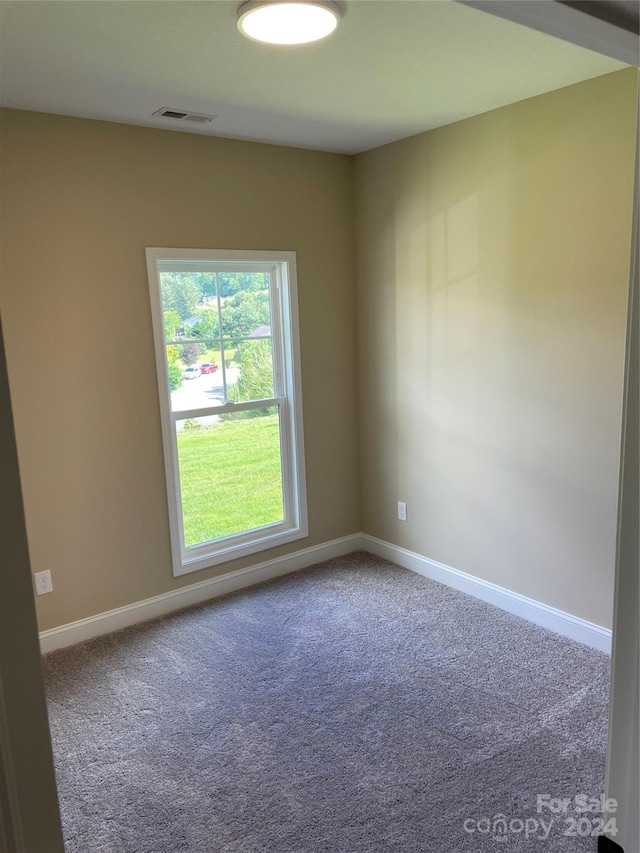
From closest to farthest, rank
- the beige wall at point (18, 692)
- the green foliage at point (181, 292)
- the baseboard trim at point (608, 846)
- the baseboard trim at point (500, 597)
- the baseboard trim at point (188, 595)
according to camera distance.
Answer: the beige wall at point (18, 692) → the baseboard trim at point (608, 846) → the baseboard trim at point (500, 597) → the baseboard trim at point (188, 595) → the green foliage at point (181, 292)

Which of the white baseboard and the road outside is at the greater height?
the road outside

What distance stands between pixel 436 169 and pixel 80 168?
1839 millimetres

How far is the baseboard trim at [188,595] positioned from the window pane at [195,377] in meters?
1.04

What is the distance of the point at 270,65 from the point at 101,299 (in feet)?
4.56

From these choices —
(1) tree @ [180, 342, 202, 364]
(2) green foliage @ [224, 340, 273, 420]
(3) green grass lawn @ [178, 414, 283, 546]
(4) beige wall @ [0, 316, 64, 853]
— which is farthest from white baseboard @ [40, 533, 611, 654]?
(4) beige wall @ [0, 316, 64, 853]

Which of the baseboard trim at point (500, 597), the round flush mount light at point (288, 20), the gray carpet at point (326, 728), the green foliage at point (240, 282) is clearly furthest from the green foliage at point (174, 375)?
the round flush mount light at point (288, 20)

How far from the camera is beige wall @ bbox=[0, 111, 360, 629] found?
2.98m

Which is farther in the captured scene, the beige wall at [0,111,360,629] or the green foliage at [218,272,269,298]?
the green foliage at [218,272,269,298]

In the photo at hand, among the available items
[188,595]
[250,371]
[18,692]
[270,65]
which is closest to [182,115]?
[270,65]

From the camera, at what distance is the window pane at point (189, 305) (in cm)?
348

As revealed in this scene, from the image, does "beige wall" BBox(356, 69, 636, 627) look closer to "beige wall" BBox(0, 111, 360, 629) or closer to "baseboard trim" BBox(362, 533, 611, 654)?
"baseboard trim" BBox(362, 533, 611, 654)

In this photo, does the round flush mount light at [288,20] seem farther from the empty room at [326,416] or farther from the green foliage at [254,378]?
the green foliage at [254,378]

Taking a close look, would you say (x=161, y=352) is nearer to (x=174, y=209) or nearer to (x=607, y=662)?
(x=174, y=209)

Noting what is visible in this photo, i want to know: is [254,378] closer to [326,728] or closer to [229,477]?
[229,477]
